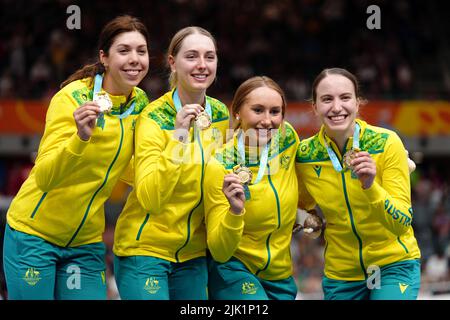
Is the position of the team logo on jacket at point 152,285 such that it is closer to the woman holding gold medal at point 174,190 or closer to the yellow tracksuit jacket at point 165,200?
the woman holding gold medal at point 174,190

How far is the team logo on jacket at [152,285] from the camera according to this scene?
4.84 m

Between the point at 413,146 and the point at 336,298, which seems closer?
the point at 336,298

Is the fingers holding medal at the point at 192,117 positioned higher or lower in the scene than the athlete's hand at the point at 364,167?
higher

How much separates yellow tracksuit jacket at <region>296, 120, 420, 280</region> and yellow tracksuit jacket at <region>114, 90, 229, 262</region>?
636 millimetres

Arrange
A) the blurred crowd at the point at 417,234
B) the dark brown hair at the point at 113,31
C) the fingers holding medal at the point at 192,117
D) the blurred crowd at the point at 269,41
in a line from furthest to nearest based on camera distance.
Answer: the blurred crowd at the point at 269,41 < the blurred crowd at the point at 417,234 < the dark brown hair at the point at 113,31 < the fingers holding medal at the point at 192,117

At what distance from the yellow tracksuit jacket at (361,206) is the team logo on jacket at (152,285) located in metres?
1.06

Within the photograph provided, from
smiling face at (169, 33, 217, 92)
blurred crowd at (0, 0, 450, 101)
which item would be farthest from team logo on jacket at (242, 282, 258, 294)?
blurred crowd at (0, 0, 450, 101)

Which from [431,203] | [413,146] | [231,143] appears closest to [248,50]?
[413,146]

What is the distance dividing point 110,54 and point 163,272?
1288mm

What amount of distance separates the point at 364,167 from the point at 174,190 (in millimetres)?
1063

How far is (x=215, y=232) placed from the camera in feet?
15.8

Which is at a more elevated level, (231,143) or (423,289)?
(231,143)

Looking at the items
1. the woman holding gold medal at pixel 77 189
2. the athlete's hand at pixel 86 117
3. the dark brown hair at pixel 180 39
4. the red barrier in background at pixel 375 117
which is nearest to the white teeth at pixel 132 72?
the woman holding gold medal at pixel 77 189

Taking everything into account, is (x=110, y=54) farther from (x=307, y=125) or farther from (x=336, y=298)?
(x=307, y=125)
